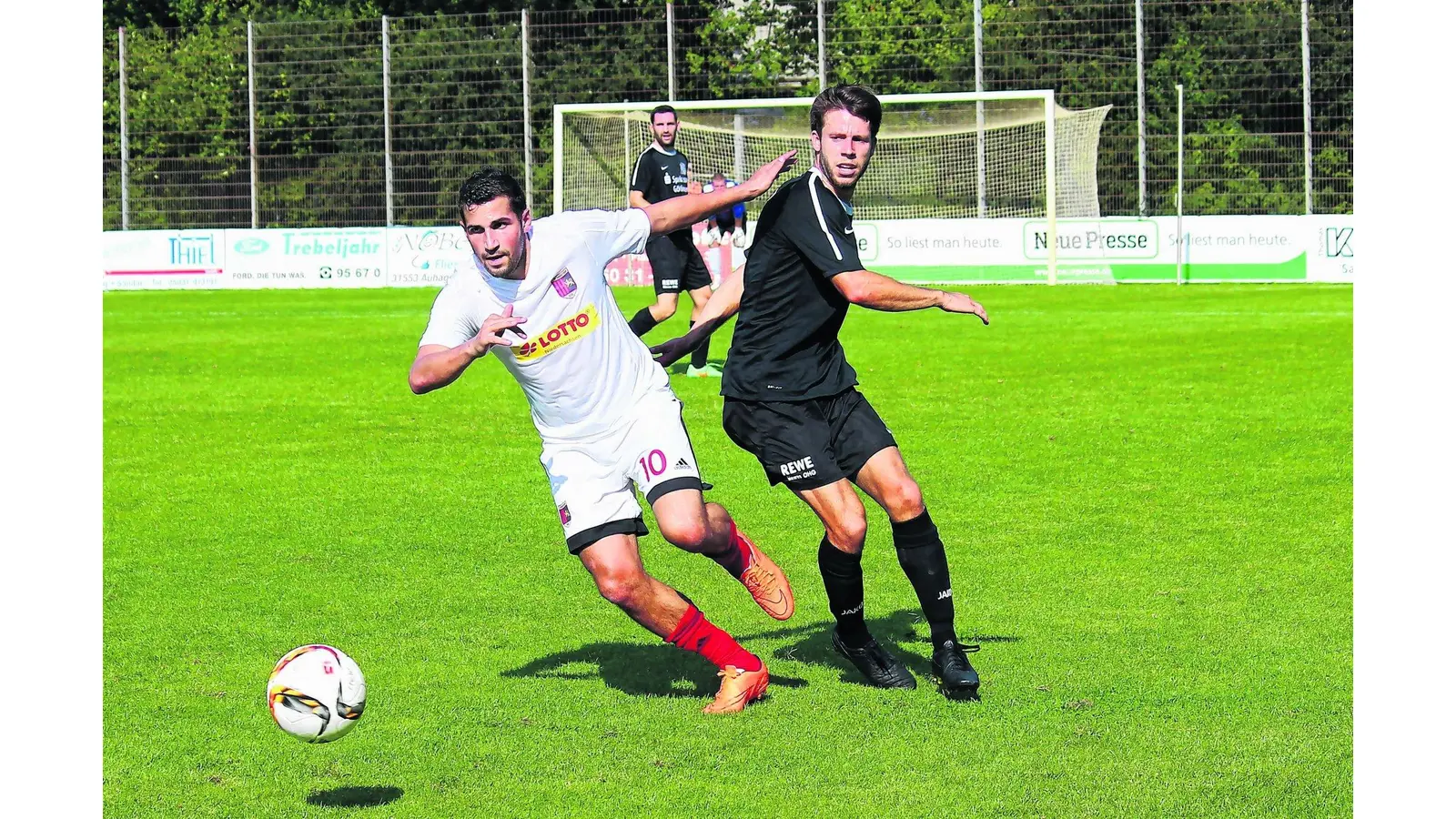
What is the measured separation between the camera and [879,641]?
23.4 ft

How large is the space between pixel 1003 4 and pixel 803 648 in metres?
32.8

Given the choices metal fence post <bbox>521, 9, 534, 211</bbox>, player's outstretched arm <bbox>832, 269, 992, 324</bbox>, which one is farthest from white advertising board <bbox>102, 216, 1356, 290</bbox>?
player's outstretched arm <bbox>832, 269, 992, 324</bbox>

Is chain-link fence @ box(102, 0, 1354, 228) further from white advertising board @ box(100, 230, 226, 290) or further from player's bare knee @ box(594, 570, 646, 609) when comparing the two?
player's bare knee @ box(594, 570, 646, 609)

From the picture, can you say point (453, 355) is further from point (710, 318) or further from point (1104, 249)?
point (1104, 249)

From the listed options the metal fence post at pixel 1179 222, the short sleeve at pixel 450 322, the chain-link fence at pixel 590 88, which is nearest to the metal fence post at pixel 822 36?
the chain-link fence at pixel 590 88

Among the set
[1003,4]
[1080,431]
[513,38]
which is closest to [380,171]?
[513,38]

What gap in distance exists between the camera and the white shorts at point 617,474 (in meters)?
6.30

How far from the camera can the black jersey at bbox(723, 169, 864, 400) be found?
6.46 m

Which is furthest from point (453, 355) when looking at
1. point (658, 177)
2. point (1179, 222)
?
point (1179, 222)

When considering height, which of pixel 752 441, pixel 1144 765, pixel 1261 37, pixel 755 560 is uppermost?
pixel 1261 37

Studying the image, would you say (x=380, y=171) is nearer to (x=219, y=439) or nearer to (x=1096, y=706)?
(x=219, y=439)

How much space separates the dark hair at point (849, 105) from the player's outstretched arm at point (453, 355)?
1.41 meters

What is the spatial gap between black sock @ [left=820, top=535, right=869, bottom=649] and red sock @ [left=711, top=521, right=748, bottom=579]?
0.38 meters

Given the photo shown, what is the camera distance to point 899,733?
18.7 feet
